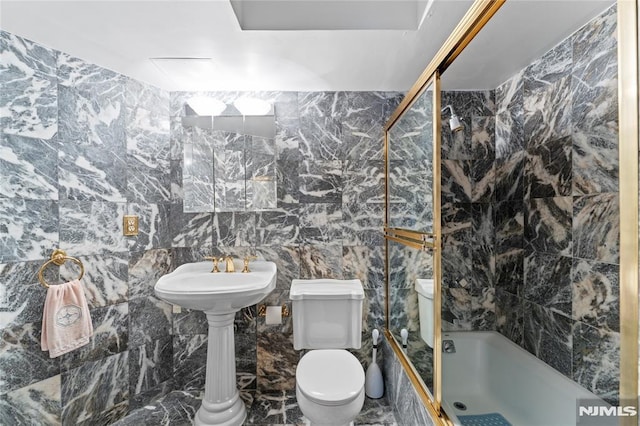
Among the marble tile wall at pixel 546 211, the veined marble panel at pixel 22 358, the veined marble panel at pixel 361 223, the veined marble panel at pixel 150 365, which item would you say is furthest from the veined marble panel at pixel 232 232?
the marble tile wall at pixel 546 211

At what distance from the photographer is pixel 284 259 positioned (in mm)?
2072

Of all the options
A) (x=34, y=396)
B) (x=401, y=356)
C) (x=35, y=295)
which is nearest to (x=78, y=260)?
(x=35, y=295)

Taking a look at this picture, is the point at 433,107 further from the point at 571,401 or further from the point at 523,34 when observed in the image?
the point at 571,401

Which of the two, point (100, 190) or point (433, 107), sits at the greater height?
point (433, 107)

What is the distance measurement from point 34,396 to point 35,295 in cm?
52

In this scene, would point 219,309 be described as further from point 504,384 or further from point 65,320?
point 504,384

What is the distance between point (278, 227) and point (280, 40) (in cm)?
118

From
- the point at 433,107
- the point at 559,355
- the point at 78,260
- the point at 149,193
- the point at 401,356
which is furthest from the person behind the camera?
the point at 149,193

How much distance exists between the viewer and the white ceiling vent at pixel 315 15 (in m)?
1.39

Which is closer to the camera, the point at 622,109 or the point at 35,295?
the point at 622,109

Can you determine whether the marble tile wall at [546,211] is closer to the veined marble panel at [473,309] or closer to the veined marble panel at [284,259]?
the veined marble panel at [473,309]

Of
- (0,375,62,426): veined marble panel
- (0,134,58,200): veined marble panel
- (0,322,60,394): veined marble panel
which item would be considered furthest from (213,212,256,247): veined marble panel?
(0,375,62,426): veined marble panel

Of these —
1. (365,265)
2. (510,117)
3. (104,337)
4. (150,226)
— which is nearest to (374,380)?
(365,265)

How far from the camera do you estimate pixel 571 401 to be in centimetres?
137
